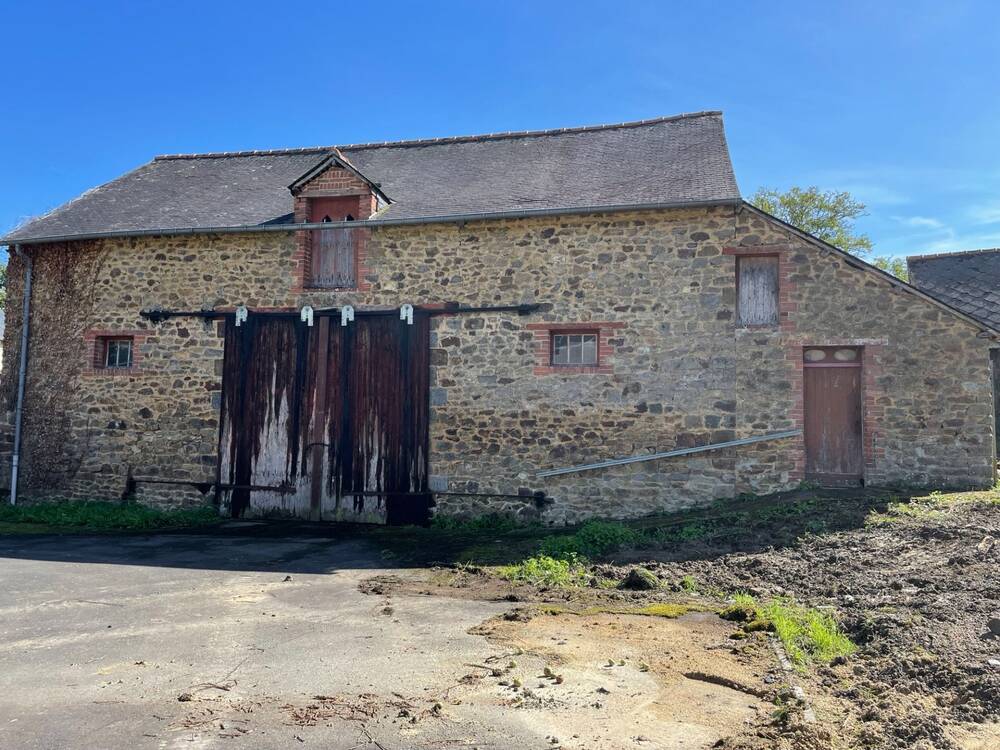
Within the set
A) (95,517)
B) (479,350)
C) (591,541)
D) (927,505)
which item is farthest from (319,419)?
(927,505)

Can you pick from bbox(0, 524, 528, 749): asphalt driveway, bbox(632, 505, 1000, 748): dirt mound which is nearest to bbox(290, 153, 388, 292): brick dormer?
bbox(0, 524, 528, 749): asphalt driveway

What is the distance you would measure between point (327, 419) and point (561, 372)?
3.57 meters

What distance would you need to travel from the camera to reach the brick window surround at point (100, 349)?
1137 cm

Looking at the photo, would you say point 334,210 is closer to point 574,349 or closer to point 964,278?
point 574,349

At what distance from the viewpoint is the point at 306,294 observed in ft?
36.0

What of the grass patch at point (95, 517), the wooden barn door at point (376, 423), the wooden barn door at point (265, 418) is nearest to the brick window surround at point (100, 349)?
the wooden barn door at point (265, 418)

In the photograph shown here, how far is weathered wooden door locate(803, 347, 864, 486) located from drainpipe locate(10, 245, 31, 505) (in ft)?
39.1

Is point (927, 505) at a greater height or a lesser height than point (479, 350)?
lesser

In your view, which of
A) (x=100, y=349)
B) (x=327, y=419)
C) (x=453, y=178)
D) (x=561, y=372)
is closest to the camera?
(x=561, y=372)

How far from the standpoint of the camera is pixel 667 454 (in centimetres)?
980

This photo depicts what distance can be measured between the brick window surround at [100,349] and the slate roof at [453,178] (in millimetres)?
1564

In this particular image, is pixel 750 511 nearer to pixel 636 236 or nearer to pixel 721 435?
pixel 721 435

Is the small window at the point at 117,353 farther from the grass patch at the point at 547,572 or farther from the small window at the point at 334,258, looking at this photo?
the grass patch at the point at 547,572

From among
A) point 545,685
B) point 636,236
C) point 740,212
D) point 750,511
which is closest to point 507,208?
point 636,236
